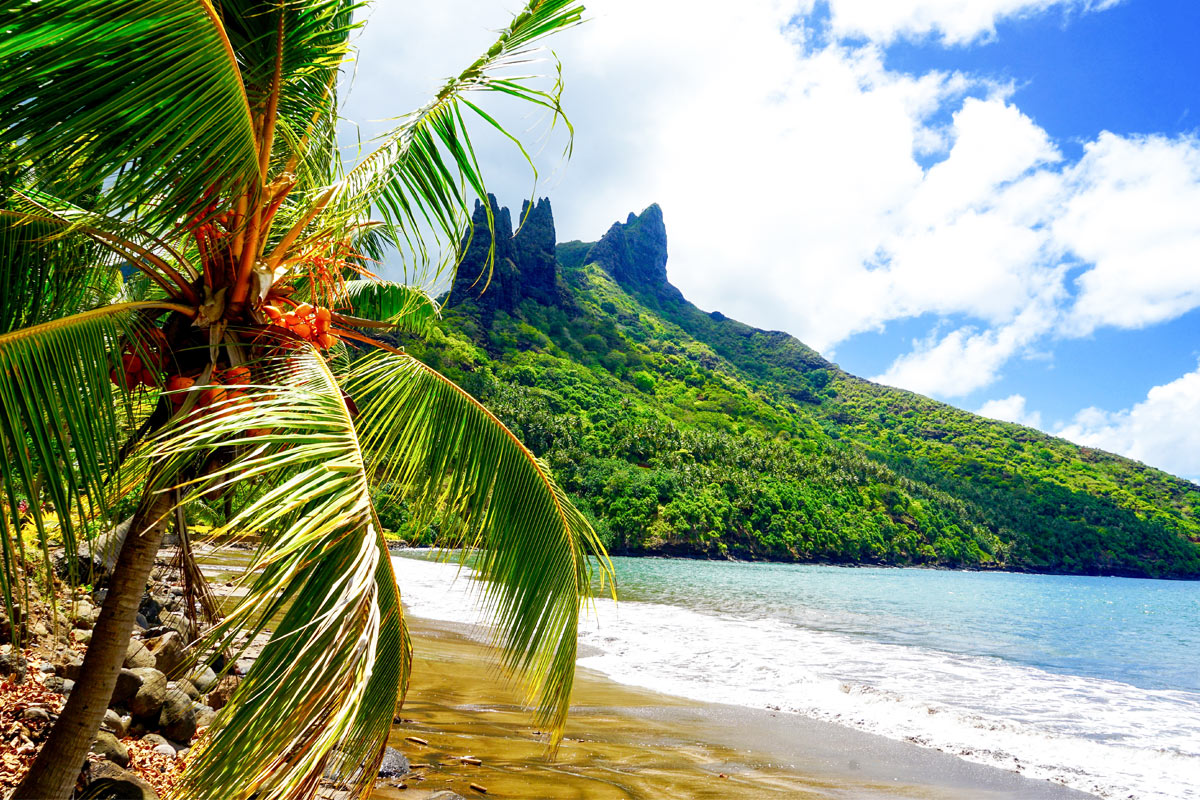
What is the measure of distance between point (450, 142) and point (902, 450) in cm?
9685

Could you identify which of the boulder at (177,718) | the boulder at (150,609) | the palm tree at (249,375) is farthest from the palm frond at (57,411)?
the boulder at (150,609)

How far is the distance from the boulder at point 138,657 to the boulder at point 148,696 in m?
0.35

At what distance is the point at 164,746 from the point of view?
4.25 m

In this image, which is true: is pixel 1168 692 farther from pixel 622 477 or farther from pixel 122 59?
pixel 622 477

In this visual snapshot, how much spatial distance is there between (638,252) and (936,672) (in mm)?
134500

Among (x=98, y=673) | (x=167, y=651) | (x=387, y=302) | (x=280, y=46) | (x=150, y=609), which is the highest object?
(x=280, y=46)

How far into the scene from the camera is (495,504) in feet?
10.8

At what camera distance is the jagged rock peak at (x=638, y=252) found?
13200cm

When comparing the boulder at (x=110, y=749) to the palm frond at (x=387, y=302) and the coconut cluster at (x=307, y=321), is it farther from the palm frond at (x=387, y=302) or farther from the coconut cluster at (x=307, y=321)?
the palm frond at (x=387, y=302)

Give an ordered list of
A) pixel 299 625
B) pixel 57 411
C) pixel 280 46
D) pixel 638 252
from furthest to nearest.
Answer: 1. pixel 638 252
2. pixel 280 46
3. pixel 57 411
4. pixel 299 625

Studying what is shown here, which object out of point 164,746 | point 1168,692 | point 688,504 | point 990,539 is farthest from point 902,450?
point 164,746

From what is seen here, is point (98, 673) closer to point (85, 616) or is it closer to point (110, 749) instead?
point (110, 749)


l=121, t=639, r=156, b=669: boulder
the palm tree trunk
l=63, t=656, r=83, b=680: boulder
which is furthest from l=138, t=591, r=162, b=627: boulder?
the palm tree trunk

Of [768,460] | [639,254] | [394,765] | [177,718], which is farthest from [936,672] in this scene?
[639,254]
